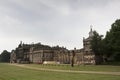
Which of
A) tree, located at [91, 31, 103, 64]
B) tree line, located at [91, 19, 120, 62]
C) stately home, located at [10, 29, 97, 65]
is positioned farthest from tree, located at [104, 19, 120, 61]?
stately home, located at [10, 29, 97, 65]

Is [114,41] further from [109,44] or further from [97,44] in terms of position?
[97,44]

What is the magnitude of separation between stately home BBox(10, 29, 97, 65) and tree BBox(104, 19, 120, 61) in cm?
914

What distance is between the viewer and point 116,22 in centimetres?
8712

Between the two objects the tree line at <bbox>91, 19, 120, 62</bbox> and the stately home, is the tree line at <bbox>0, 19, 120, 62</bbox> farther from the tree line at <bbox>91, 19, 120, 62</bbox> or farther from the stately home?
the stately home

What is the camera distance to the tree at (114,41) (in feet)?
Result: 266

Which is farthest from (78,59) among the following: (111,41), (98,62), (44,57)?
(44,57)

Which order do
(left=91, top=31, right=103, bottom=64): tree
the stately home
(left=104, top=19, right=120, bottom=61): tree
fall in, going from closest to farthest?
(left=104, top=19, right=120, bottom=61): tree
(left=91, top=31, right=103, bottom=64): tree
the stately home

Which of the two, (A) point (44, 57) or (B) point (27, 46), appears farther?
(B) point (27, 46)

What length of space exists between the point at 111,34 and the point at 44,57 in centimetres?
6232

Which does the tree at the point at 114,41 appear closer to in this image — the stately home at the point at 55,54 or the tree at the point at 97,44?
the tree at the point at 97,44

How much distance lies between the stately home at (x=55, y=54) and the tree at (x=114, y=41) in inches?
360

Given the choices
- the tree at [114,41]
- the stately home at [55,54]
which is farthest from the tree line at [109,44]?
the stately home at [55,54]

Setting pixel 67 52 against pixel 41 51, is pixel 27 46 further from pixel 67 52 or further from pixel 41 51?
pixel 67 52

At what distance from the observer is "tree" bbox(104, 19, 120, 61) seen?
81.2 metres
